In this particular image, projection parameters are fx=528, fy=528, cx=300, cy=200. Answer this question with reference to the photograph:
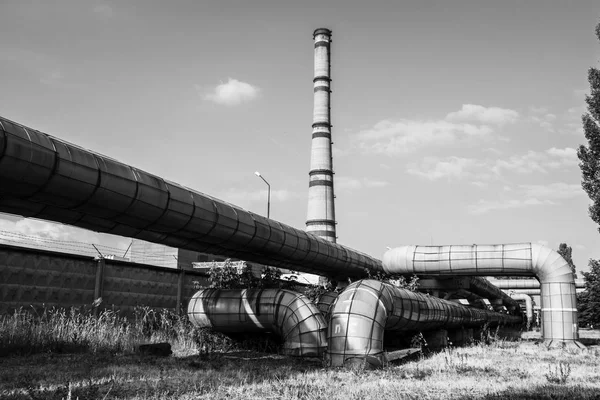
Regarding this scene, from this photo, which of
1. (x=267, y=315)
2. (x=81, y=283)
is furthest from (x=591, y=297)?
(x=81, y=283)

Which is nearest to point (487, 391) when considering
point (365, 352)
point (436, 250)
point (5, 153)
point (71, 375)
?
point (365, 352)

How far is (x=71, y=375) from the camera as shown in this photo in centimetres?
916

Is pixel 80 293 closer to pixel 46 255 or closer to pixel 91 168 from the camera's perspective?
pixel 46 255

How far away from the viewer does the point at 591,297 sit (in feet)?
111

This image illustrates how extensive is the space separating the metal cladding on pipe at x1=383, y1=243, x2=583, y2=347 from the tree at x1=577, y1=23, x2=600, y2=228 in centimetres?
580

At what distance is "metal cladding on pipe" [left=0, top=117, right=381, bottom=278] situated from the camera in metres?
8.88

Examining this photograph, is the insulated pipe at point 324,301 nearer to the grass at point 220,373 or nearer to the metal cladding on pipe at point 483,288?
the grass at point 220,373

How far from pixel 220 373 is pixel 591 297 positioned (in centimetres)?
3137

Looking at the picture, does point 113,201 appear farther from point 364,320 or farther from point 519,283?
point 519,283

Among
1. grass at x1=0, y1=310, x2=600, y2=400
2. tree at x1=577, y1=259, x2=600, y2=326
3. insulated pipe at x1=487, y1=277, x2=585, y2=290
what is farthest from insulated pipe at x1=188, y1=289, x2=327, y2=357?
insulated pipe at x1=487, y1=277, x2=585, y2=290

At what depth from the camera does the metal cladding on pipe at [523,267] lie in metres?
18.0

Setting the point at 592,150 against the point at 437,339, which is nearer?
the point at 437,339

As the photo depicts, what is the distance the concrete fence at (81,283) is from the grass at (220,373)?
49 cm

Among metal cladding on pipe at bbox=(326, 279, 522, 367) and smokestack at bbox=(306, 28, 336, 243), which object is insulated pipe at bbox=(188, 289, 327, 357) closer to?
metal cladding on pipe at bbox=(326, 279, 522, 367)
